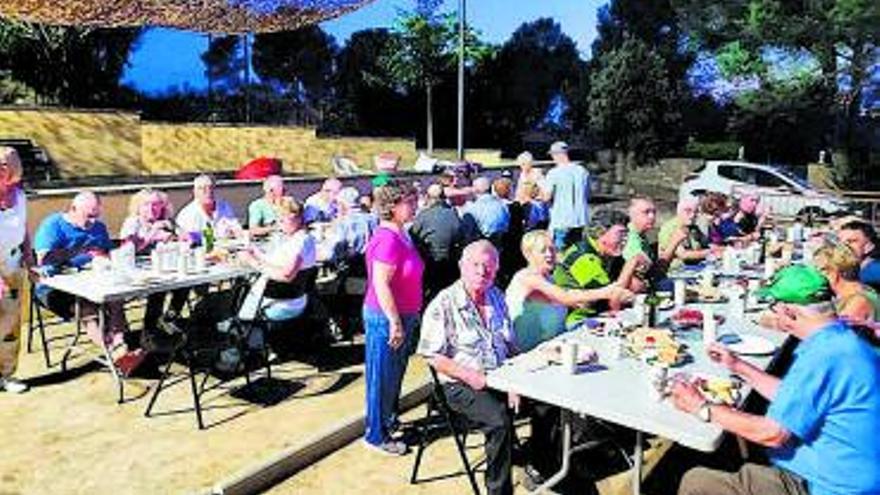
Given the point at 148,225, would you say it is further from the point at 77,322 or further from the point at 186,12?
the point at 186,12

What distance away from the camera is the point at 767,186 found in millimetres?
17766

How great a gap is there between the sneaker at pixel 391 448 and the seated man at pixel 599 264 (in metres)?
1.21

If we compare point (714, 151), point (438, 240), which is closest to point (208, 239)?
point (438, 240)

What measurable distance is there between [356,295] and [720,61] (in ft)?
60.5

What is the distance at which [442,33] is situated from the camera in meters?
25.4

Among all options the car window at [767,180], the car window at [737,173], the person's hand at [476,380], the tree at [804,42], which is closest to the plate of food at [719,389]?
the person's hand at [476,380]

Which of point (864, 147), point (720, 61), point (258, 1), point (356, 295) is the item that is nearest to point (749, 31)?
point (720, 61)

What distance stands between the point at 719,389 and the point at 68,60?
26247 millimetres

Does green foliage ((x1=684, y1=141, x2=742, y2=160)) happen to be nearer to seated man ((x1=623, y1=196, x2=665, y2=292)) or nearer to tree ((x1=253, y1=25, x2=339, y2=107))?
tree ((x1=253, y1=25, x2=339, y2=107))

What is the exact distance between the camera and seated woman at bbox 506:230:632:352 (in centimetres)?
467

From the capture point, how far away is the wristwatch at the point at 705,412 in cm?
331

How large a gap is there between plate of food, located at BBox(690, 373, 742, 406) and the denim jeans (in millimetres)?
1748

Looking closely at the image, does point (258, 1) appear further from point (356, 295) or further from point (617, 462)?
point (617, 462)

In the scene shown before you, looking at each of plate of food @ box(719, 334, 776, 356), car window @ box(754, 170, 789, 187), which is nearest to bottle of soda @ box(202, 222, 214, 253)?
plate of food @ box(719, 334, 776, 356)
